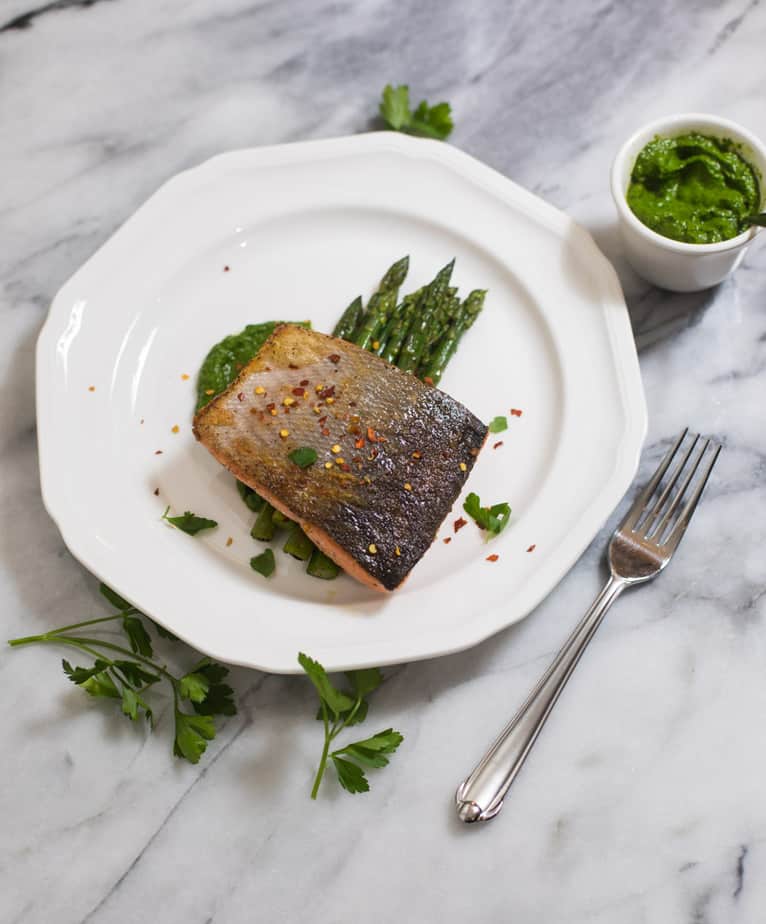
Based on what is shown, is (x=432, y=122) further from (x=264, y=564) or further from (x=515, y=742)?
(x=515, y=742)

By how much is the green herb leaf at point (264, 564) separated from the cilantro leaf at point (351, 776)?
90cm

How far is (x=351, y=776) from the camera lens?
4.07 m

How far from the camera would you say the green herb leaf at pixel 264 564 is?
4363 mm

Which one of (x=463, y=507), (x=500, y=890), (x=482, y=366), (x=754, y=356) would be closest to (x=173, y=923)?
(x=500, y=890)

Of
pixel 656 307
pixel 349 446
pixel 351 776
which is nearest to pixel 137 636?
pixel 351 776

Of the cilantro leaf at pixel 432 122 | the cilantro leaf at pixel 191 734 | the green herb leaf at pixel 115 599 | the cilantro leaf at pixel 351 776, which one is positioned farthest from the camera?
the cilantro leaf at pixel 432 122

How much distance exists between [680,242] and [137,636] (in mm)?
3242

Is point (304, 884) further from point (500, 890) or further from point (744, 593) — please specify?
point (744, 593)

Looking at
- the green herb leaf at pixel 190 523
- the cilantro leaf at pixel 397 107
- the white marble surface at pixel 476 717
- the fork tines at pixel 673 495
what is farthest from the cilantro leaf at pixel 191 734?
the cilantro leaf at pixel 397 107

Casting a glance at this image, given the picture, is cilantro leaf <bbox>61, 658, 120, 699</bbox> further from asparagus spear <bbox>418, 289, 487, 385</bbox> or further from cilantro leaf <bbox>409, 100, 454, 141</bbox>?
cilantro leaf <bbox>409, 100, 454, 141</bbox>

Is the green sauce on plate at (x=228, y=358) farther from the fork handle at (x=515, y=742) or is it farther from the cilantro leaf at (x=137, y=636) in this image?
the fork handle at (x=515, y=742)

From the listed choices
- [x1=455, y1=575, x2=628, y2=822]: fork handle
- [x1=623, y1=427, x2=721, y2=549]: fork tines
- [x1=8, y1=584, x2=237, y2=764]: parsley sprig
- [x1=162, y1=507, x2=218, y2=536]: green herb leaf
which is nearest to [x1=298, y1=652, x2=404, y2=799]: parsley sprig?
[x1=455, y1=575, x2=628, y2=822]: fork handle

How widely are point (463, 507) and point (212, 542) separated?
4.07 ft

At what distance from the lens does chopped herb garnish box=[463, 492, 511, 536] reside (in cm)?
438
